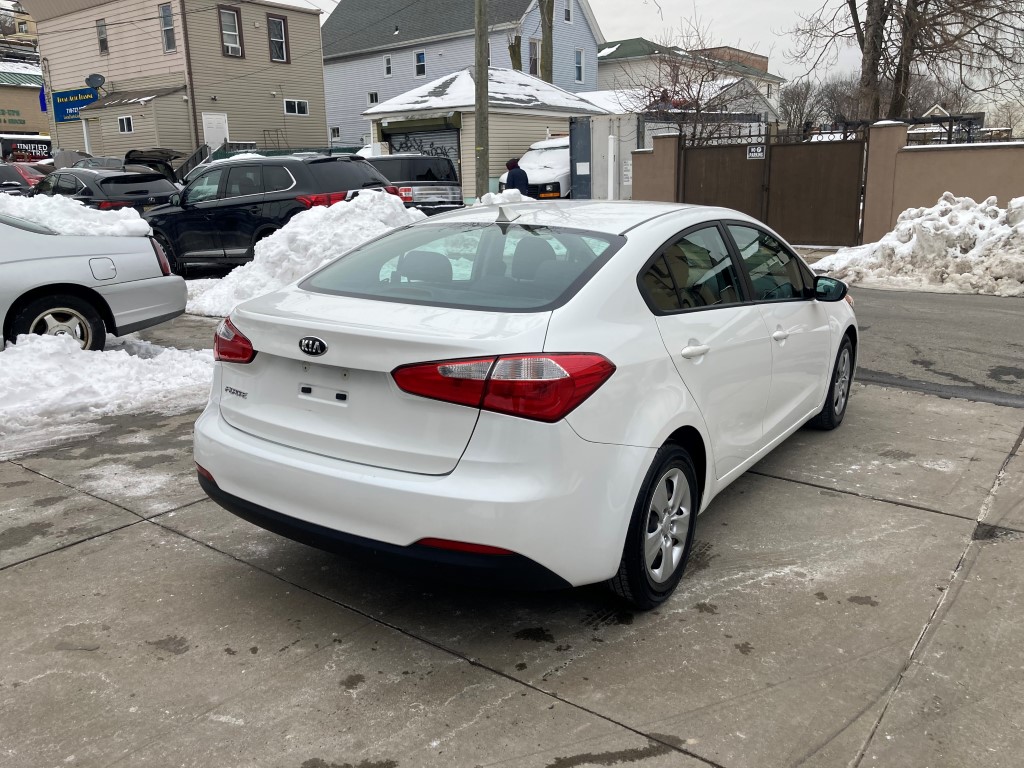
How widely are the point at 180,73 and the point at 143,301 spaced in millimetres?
27761

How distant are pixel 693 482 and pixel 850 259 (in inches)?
428

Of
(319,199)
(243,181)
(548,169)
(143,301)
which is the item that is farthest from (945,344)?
(548,169)

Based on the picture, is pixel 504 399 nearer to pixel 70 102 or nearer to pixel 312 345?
pixel 312 345

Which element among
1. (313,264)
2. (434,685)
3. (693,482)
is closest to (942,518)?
(693,482)

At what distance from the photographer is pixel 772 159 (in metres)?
16.8

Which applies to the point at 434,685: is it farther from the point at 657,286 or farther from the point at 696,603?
the point at 657,286

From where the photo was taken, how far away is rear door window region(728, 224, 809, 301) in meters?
4.43

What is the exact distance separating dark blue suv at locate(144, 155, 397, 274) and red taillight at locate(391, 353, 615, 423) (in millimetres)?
10192

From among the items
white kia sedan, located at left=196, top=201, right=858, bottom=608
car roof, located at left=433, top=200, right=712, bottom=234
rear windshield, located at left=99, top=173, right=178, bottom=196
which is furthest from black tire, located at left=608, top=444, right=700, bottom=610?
rear windshield, located at left=99, top=173, right=178, bottom=196

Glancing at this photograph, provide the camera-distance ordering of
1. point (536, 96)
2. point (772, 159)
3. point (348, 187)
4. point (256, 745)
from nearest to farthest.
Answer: point (256, 745) → point (348, 187) → point (772, 159) → point (536, 96)

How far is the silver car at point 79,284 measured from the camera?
21.9ft

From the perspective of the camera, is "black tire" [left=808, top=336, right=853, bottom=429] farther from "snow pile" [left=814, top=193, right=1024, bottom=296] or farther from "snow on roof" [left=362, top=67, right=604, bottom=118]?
"snow on roof" [left=362, top=67, right=604, bottom=118]

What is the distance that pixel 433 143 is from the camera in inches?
1097

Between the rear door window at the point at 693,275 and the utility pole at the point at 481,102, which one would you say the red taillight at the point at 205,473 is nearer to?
the rear door window at the point at 693,275
